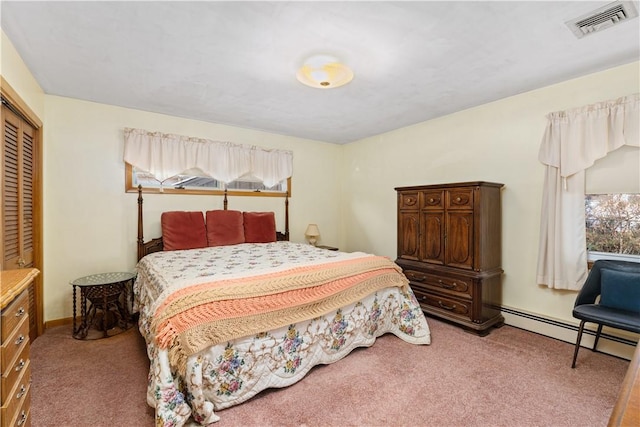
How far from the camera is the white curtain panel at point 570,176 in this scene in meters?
2.55

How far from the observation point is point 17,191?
254 cm

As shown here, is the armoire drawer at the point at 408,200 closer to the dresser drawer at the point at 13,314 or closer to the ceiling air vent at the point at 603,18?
the ceiling air vent at the point at 603,18

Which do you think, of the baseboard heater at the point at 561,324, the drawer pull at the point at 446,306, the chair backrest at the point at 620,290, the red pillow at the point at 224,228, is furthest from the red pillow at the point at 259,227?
the chair backrest at the point at 620,290

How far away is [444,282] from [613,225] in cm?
153

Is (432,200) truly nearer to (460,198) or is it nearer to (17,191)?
(460,198)

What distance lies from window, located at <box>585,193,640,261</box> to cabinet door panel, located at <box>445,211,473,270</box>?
1.00 m

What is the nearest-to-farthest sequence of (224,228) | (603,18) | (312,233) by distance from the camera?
(603,18)
(224,228)
(312,233)

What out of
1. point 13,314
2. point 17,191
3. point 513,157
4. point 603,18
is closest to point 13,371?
point 13,314

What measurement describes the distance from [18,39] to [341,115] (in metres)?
2.93

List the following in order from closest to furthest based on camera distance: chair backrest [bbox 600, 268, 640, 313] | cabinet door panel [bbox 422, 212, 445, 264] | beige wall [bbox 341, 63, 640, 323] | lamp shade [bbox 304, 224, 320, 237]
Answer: chair backrest [bbox 600, 268, 640, 313] → beige wall [bbox 341, 63, 640, 323] → cabinet door panel [bbox 422, 212, 445, 264] → lamp shade [bbox 304, 224, 320, 237]

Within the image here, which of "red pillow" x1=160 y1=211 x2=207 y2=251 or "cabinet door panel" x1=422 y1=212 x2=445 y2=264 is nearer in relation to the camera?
"cabinet door panel" x1=422 y1=212 x2=445 y2=264

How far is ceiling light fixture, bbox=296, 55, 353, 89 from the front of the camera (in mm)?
2275

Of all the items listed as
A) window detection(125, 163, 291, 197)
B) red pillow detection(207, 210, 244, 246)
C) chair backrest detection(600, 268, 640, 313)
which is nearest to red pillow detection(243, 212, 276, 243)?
red pillow detection(207, 210, 244, 246)

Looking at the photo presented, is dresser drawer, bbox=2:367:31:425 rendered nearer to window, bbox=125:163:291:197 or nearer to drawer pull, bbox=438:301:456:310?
window, bbox=125:163:291:197
